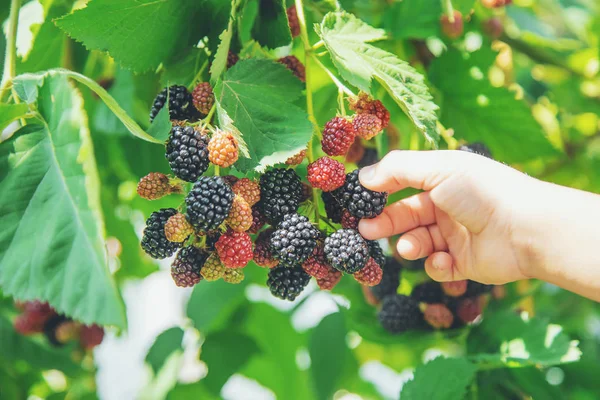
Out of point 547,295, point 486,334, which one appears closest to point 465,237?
point 486,334

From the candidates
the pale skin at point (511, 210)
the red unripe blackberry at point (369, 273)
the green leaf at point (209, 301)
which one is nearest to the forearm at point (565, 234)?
the pale skin at point (511, 210)

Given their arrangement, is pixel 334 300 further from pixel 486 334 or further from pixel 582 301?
pixel 582 301

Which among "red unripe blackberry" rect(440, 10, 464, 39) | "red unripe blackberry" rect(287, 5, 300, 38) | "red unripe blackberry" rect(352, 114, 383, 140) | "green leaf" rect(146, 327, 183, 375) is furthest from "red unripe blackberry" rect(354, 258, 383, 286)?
"green leaf" rect(146, 327, 183, 375)

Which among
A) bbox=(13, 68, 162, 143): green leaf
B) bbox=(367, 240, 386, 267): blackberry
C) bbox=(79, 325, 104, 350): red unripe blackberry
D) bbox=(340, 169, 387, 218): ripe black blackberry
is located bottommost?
bbox=(79, 325, 104, 350): red unripe blackberry

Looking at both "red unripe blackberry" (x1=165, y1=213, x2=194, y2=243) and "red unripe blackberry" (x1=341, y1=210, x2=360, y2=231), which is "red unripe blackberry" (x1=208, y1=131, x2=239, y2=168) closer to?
"red unripe blackberry" (x1=165, y1=213, x2=194, y2=243)

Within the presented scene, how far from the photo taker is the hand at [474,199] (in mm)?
1138

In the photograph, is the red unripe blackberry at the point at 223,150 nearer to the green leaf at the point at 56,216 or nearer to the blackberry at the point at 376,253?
the green leaf at the point at 56,216

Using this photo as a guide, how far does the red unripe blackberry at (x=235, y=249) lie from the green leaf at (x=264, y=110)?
12 centimetres

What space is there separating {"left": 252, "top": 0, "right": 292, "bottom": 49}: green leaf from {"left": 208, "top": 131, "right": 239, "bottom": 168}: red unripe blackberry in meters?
0.34

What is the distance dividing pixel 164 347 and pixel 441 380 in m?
0.88

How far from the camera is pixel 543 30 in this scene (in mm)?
2277

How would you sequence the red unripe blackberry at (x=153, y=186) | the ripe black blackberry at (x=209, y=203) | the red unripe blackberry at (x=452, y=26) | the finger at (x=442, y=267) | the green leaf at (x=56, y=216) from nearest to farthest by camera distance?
the green leaf at (x=56, y=216), the ripe black blackberry at (x=209, y=203), the red unripe blackberry at (x=153, y=186), the finger at (x=442, y=267), the red unripe blackberry at (x=452, y=26)

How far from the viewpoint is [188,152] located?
98 centimetres

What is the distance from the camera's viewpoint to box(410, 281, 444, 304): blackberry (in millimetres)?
1561
